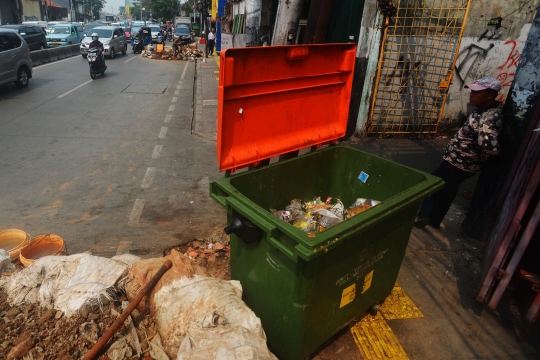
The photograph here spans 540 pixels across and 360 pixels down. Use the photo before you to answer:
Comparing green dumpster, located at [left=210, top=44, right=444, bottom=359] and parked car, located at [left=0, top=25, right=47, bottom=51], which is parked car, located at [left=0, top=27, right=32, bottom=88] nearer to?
parked car, located at [left=0, top=25, right=47, bottom=51]

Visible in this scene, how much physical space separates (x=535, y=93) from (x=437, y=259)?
1.85 metres

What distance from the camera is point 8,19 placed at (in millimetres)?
33594

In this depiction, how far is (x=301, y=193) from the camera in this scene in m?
3.28

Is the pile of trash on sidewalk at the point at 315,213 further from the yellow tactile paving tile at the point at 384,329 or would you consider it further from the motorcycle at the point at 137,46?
the motorcycle at the point at 137,46

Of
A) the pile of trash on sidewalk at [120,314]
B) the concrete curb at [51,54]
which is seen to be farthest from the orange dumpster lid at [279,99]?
the concrete curb at [51,54]

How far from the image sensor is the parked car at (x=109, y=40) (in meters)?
18.9

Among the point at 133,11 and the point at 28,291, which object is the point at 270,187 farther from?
the point at 133,11

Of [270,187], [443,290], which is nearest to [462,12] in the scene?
[443,290]

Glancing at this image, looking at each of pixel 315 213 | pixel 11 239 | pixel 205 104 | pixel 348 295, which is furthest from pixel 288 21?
pixel 205 104

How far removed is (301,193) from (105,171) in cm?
372

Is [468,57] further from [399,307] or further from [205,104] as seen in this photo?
[205,104]

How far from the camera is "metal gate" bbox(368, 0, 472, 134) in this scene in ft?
21.5

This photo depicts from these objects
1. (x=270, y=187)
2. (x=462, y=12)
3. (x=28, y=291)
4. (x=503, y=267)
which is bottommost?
(x=28, y=291)

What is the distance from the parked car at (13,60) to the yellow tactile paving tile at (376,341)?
38.2 ft
